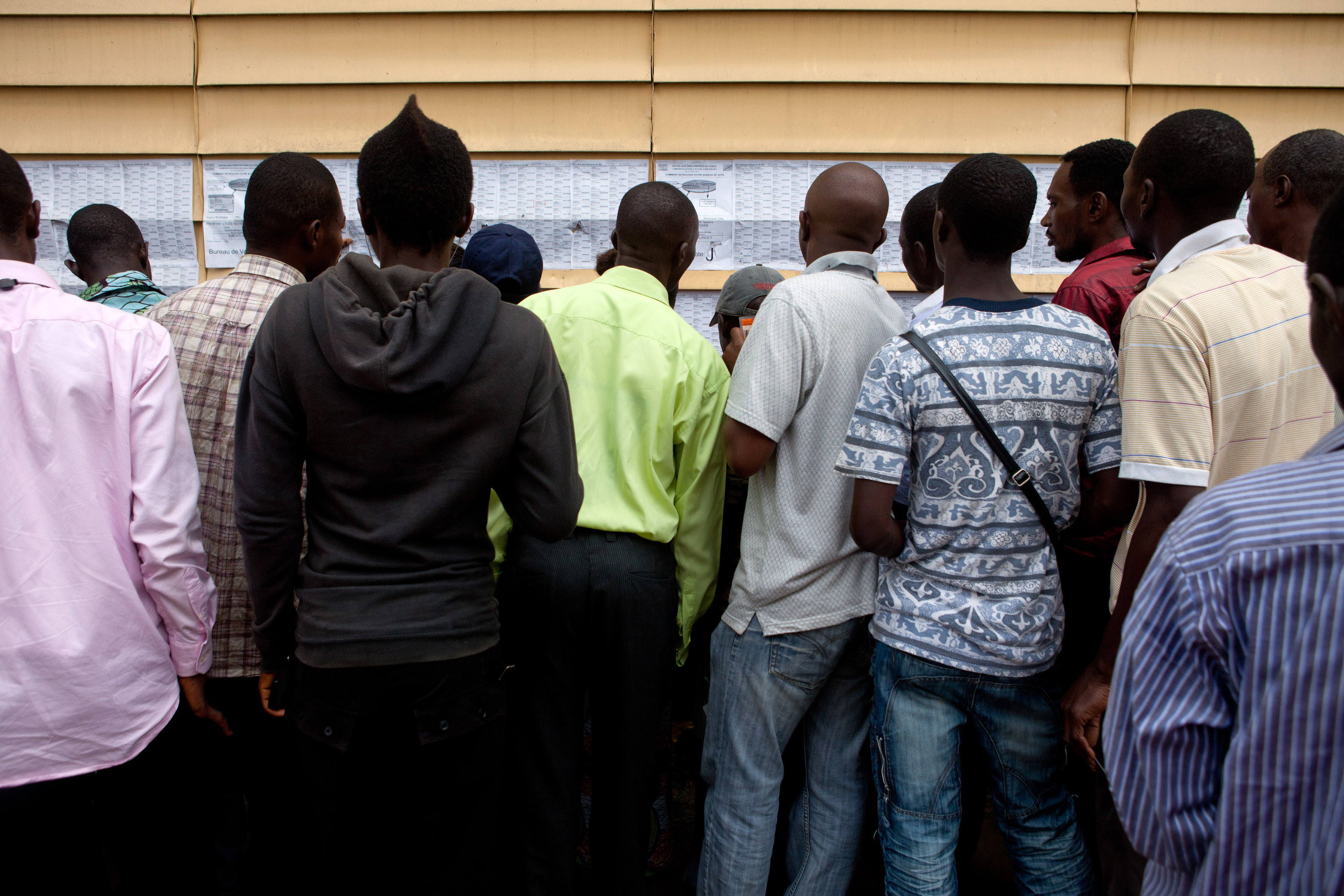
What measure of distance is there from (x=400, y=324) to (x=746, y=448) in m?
0.90

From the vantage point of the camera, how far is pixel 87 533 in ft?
6.03

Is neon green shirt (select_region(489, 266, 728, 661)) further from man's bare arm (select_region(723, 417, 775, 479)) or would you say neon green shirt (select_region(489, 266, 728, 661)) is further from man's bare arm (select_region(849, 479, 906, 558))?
man's bare arm (select_region(849, 479, 906, 558))

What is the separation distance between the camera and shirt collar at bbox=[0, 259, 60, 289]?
185cm

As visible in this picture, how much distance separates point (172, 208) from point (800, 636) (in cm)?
386

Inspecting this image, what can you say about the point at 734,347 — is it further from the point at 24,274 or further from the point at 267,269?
the point at 24,274

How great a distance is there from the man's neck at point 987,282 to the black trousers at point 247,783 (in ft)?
7.19

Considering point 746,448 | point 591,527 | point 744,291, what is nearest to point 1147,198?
point 746,448

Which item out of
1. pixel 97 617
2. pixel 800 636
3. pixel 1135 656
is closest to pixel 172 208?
pixel 97 617

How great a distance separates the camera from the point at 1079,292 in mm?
2418

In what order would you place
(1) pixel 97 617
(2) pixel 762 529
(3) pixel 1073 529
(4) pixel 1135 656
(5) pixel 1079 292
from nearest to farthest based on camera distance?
(4) pixel 1135 656 < (1) pixel 97 617 < (3) pixel 1073 529 < (2) pixel 762 529 < (5) pixel 1079 292

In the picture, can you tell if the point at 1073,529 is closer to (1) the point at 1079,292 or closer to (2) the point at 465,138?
(1) the point at 1079,292

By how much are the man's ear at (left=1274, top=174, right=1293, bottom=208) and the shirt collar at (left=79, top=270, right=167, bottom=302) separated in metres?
3.49

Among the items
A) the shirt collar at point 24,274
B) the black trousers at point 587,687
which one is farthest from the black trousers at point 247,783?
the shirt collar at point 24,274

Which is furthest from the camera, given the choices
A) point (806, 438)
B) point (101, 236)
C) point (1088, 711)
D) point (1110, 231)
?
point (101, 236)
